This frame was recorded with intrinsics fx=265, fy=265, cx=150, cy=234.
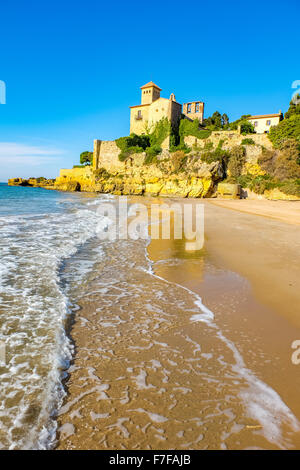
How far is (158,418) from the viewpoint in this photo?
6.43ft

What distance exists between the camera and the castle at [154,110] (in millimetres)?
40719

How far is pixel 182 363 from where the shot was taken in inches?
102

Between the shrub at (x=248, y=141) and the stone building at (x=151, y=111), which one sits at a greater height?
the stone building at (x=151, y=111)

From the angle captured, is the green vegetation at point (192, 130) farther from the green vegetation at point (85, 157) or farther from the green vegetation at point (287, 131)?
the green vegetation at point (85, 157)

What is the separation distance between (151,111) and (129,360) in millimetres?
45043

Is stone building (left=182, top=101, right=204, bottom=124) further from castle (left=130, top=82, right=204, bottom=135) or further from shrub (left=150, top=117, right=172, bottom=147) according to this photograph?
shrub (left=150, top=117, right=172, bottom=147)

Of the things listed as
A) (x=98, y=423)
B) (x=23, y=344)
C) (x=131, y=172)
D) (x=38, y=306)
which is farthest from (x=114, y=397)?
(x=131, y=172)

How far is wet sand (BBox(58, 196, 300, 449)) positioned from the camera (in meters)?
1.84

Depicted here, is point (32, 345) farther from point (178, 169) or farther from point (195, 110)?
point (195, 110)

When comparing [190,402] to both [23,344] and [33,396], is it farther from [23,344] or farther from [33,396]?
[23,344]

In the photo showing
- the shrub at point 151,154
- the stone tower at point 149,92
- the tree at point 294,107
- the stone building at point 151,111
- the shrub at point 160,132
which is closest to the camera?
the tree at point 294,107

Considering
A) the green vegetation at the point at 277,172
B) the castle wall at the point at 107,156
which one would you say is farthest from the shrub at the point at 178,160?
the castle wall at the point at 107,156
